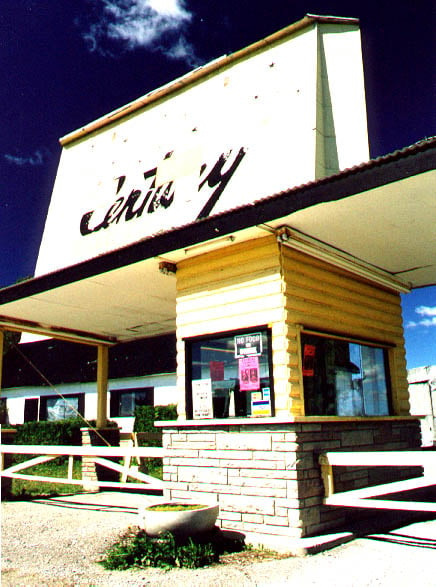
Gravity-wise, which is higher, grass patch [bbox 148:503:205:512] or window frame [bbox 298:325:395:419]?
window frame [bbox 298:325:395:419]

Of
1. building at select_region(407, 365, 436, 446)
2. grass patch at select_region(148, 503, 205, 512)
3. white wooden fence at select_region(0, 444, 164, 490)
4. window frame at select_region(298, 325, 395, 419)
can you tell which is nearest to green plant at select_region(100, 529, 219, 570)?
grass patch at select_region(148, 503, 205, 512)

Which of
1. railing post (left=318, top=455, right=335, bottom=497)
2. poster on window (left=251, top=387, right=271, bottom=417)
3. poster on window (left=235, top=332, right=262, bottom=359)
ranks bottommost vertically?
railing post (left=318, top=455, right=335, bottom=497)

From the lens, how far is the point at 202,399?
7.46 metres

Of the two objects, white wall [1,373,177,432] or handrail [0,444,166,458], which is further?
white wall [1,373,177,432]

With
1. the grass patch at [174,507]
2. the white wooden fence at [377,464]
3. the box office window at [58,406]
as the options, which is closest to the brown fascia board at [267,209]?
the white wooden fence at [377,464]

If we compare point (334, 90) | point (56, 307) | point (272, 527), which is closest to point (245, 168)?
point (334, 90)

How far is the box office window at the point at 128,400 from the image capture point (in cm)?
2225

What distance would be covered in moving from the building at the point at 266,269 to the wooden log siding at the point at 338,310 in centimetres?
3

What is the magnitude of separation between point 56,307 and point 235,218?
5.27 meters

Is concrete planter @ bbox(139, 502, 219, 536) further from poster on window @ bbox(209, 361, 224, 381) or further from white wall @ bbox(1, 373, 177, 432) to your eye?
white wall @ bbox(1, 373, 177, 432)

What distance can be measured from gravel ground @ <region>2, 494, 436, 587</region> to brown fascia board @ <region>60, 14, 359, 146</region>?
8.68 m

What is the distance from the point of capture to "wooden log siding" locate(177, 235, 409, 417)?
6.76 metres

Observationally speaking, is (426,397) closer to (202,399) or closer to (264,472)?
(202,399)

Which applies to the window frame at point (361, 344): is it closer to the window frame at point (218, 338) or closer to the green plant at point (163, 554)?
the window frame at point (218, 338)
